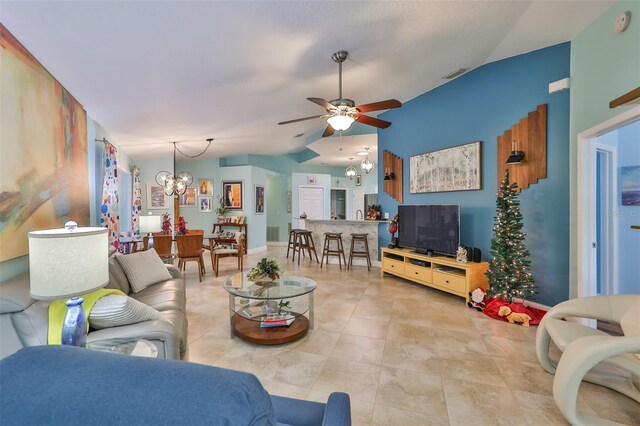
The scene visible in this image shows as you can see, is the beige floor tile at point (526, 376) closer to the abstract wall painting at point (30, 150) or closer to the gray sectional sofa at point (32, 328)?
the gray sectional sofa at point (32, 328)

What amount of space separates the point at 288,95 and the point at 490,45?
2609 millimetres

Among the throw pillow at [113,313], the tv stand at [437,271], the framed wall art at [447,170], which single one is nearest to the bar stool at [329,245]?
the tv stand at [437,271]

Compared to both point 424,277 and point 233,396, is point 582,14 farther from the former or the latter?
point 233,396

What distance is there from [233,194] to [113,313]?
21.9 ft

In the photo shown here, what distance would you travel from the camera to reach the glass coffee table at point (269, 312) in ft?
8.68

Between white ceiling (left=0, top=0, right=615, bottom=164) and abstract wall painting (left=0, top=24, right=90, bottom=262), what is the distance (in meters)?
0.25

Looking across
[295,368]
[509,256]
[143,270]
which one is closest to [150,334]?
[295,368]

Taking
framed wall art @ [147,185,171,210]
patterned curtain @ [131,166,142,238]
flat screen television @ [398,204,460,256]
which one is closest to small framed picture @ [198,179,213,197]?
framed wall art @ [147,185,171,210]

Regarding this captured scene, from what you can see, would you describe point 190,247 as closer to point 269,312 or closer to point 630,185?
point 269,312

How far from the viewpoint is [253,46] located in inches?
108

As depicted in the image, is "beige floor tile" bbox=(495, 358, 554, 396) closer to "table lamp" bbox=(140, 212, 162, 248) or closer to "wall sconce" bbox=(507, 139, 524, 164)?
"wall sconce" bbox=(507, 139, 524, 164)

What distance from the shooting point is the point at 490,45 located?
3.43 m

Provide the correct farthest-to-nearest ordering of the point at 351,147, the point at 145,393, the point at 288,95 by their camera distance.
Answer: the point at 351,147 → the point at 288,95 → the point at 145,393

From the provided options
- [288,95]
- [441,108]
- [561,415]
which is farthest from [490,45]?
[561,415]
